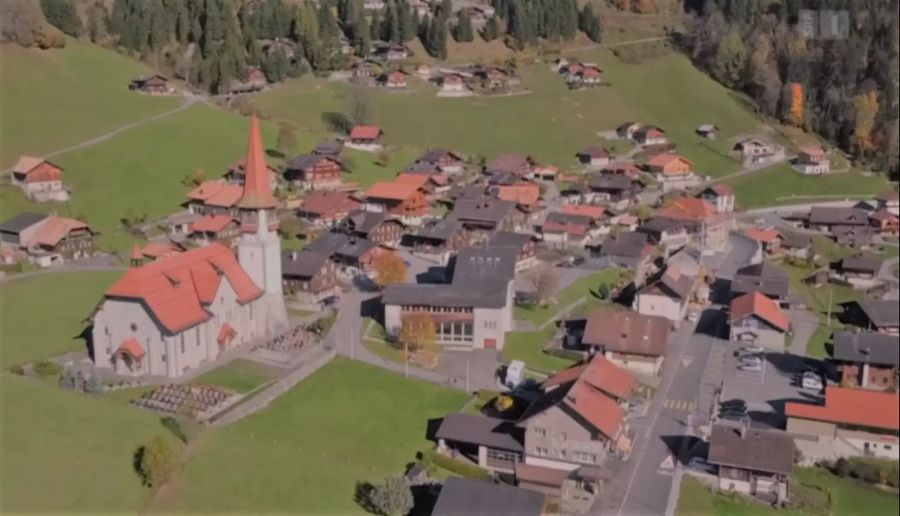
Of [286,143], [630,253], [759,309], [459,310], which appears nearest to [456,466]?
[459,310]

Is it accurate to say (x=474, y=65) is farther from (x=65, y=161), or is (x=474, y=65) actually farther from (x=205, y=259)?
(x=205, y=259)

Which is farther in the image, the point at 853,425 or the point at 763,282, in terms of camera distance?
the point at 763,282

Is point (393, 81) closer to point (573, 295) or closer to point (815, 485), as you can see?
point (573, 295)

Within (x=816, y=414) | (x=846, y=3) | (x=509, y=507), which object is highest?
(x=846, y=3)

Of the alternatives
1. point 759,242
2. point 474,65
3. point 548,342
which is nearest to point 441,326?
point 548,342

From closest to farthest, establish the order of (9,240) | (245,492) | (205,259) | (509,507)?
(509,507) < (245,492) < (205,259) < (9,240)

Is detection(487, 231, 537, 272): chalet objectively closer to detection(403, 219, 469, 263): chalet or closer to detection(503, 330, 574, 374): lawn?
detection(403, 219, 469, 263): chalet

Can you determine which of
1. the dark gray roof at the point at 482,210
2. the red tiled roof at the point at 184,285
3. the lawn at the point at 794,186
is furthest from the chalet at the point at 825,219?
the dark gray roof at the point at 482,210

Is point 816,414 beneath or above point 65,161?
above
